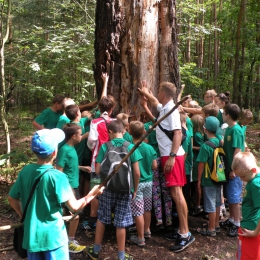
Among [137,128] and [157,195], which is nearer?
[137,128]

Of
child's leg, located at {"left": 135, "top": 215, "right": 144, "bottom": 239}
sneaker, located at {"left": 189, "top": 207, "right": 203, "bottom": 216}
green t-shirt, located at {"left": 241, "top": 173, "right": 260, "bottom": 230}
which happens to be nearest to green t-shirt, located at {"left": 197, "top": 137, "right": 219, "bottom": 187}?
sneaker, located at {"left": 189, "top": 207, "right": 203, "bottom": 216}

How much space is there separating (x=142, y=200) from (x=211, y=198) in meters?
1.11

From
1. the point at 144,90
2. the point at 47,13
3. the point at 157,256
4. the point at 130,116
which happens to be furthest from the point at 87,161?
the point at 47,13

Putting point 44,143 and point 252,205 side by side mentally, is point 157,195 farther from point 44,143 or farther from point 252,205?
point 44,143

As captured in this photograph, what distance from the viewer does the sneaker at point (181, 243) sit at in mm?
3969

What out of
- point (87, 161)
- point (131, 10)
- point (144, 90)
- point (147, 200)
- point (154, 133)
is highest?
point (131, 10)

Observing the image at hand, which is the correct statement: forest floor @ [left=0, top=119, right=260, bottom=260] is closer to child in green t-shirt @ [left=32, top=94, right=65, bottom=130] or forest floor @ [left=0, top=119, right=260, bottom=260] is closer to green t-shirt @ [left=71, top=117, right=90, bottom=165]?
green t-shirt @ [left=71, top=117, right=90, bottom=165]

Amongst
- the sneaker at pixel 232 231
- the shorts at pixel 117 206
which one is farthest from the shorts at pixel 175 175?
the sneaker at pixel 232 231

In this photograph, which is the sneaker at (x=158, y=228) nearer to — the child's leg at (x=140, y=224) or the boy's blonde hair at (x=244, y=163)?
the child's leg at (x=140, y=224)

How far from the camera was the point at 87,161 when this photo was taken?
493 centimetres

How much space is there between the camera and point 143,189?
4141 millimetres

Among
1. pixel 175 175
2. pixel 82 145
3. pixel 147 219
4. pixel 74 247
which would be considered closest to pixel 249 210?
pixel 175 175

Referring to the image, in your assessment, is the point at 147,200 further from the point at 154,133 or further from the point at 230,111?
the point at 230,111

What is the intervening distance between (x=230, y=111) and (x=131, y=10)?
2444mm
